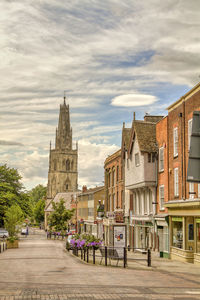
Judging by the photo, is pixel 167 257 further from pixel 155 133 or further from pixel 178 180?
pixel 155 133

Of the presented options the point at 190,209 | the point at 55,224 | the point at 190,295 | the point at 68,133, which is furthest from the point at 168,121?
the point at 68,133

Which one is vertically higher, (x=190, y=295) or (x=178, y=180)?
(x=178, y=180)

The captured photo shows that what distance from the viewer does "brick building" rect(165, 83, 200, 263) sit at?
85.5ft

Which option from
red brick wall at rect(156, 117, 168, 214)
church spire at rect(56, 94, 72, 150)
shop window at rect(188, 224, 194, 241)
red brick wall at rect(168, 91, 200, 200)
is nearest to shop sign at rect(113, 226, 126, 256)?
shop window at rect(188, 224, 194, 241)

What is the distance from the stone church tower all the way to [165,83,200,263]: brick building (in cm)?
14426

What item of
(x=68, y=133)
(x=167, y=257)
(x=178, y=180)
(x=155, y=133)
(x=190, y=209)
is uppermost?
(x=68, y=133)

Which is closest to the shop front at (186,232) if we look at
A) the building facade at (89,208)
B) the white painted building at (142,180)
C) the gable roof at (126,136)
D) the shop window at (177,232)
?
the shop window at (177,232)

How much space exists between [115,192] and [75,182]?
5087 inches

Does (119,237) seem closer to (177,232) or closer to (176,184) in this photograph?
(177,232)

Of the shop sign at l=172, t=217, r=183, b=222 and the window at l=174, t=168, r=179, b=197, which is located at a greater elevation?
the window at l=174, t=168, r=179, b=197

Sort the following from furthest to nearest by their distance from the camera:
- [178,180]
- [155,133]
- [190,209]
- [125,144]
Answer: [125,144], [155,133], [178,180], [190,209]

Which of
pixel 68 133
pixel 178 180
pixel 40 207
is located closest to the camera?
pixel 178 180

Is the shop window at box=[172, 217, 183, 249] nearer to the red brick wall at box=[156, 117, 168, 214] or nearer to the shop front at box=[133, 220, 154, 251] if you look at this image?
the red brick wall at box=[156, 117, 168, 214]

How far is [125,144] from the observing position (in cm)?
4394
